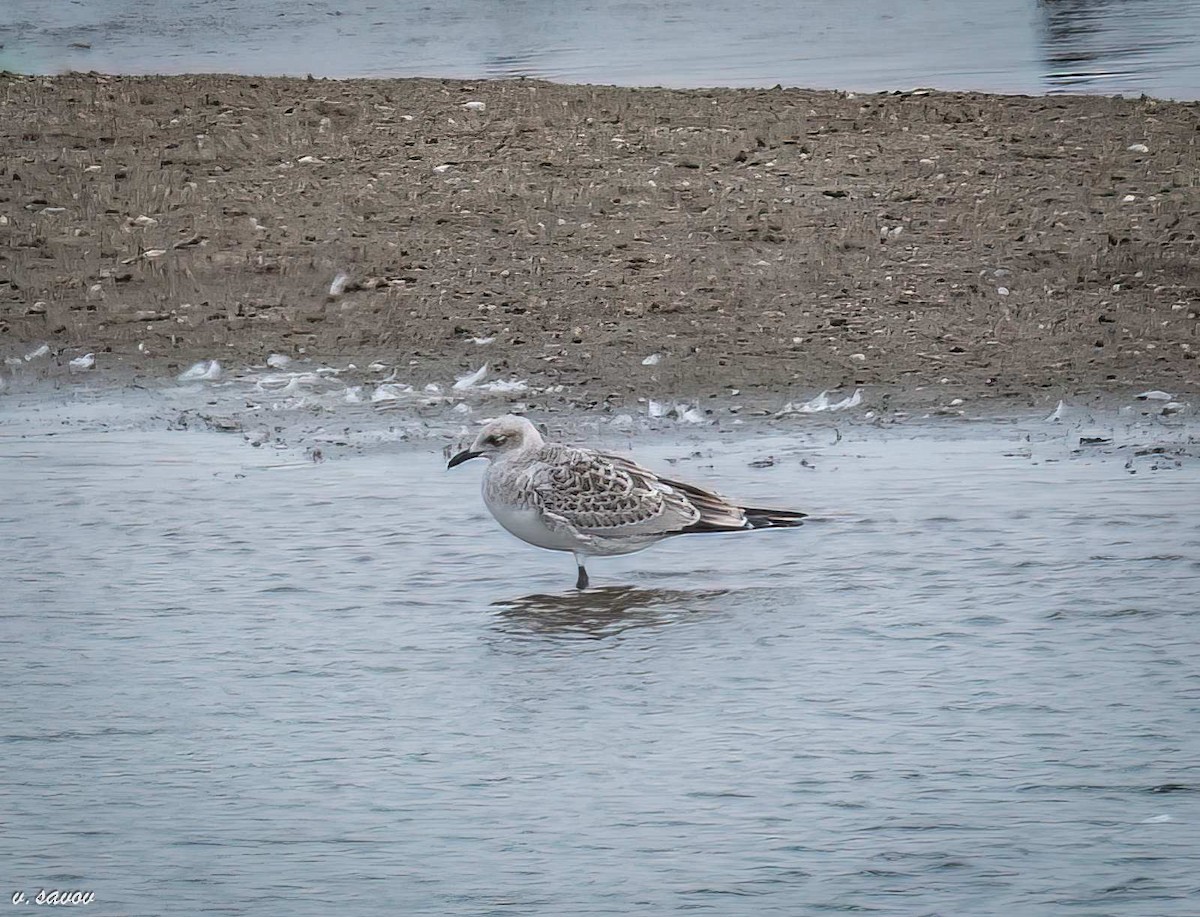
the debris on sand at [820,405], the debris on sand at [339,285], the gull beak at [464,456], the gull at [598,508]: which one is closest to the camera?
the gull at [598,508]

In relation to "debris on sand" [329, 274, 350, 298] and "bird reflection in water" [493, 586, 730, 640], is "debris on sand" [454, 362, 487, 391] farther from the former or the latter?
"bird reflection in water" [493, 586, 730, 640]

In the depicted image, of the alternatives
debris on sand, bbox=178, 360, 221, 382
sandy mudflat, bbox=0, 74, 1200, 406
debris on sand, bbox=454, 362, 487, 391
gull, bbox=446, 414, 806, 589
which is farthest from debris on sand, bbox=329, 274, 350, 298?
gull, bbox=446, 414, 806, 589

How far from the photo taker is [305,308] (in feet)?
36.3

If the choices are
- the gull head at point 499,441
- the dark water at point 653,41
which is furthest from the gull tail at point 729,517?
the dark water at point 653,41

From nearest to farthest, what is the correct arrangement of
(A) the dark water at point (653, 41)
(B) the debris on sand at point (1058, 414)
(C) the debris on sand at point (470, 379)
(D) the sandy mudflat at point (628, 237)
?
1. (B) the debris on sand at point (1058, 414)
2. (C) the debris on sand at point (470, 379)
3. (D) the sandy mudflat at point (628, 237)
4. (A) the dark water at point (653, 41)

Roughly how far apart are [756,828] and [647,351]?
17.6 ft

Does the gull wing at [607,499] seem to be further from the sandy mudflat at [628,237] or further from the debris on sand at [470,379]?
the debris on sand at [470,379]

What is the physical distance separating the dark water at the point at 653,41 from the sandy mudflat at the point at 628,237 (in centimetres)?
237

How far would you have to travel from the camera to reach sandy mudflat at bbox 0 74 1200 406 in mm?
10227

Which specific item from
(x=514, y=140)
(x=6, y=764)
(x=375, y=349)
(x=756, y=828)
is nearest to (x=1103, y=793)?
(x=756, y=828)

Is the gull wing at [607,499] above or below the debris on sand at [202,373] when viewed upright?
below

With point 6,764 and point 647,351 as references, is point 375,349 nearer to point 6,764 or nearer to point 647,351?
point 647,351

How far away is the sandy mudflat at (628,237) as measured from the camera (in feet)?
33.6

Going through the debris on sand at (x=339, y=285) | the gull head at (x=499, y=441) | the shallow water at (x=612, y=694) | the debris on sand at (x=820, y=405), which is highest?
the debris on sand at (x=339, y=285)
